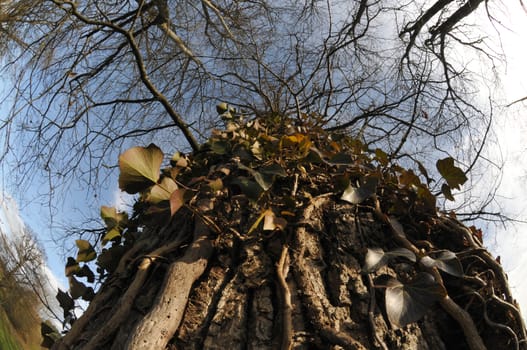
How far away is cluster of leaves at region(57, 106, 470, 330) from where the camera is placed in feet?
3.35

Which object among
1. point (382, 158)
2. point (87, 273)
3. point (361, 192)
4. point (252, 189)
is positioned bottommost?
point (87, 273)

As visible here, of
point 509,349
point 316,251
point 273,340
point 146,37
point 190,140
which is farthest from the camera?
point 146,37

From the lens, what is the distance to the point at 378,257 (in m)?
0.96

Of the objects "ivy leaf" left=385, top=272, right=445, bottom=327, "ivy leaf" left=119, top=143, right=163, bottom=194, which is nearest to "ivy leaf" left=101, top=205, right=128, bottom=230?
"ivy leaf" left=119, top=143, right=163, bottom=194

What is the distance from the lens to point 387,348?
32.8 inches

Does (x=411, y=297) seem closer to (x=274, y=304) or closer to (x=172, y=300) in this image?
(x=274, y=304)

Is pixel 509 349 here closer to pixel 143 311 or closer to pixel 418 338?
pixel 418 338

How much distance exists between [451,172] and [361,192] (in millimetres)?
360

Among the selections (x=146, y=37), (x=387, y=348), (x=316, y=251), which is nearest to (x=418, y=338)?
(x=387, y=348)

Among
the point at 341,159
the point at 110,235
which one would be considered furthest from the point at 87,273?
the point at 341,159

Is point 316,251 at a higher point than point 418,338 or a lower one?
higher

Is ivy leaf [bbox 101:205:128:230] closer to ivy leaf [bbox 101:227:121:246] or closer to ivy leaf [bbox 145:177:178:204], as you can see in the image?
ivy leaf [bbox 101:227:121:246]

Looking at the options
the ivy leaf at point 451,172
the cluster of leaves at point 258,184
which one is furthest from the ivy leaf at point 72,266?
the ivy leaf at point 451,172

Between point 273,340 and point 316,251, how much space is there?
0.28 m
